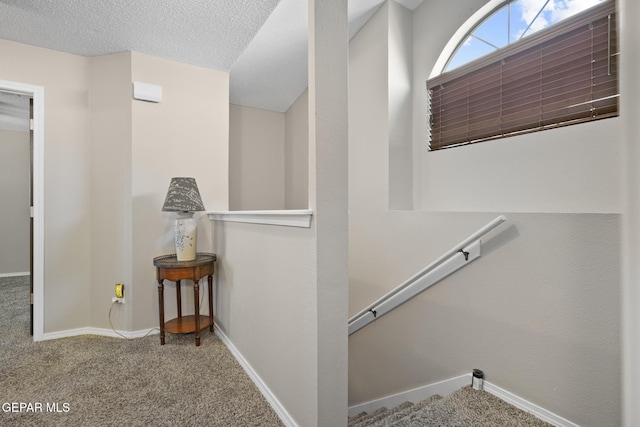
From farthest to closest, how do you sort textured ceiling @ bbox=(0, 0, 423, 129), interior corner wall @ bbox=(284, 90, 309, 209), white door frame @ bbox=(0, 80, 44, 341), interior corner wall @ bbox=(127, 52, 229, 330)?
interior corner wall @ bbox=(284, 90, 309, 209), interior corner wall @ bbox=(127, 52, 229, 330), white door frame @ bbox=(0, 80, 44, 341), textured ceiling @ bbox=(0, 0, 423, 129)

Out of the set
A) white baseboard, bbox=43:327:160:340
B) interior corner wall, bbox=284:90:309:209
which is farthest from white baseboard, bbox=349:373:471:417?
interior corner wall, bbox=284:90:309:209

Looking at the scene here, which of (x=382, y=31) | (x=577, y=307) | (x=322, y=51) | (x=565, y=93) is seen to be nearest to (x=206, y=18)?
(x=322, y=51)

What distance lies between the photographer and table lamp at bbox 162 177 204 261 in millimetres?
2080

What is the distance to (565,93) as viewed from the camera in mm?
1762

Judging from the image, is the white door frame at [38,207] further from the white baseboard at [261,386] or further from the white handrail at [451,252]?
the white handrail at [451,252]

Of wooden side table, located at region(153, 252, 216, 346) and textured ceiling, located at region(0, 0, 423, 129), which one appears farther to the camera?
wooden side table, located at region(153, 252, 216, 346)

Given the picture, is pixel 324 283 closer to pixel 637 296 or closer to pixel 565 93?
pixel 637 296

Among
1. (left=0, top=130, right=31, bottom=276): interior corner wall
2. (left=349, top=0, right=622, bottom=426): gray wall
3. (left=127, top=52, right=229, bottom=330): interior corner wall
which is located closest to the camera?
(left=349, top=0, right=622, bottom=426): gray wall

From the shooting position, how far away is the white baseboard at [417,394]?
1.83 m

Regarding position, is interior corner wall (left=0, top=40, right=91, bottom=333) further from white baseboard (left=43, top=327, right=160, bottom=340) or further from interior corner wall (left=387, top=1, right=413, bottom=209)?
interior corner wall (left=387, top=1, right=413, bottom=209)

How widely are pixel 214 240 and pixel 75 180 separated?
1.13 m

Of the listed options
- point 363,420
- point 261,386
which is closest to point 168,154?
point 261,386

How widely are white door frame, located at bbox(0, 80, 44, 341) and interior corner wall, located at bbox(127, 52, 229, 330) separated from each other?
2.08ft

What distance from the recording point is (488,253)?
1.74m
